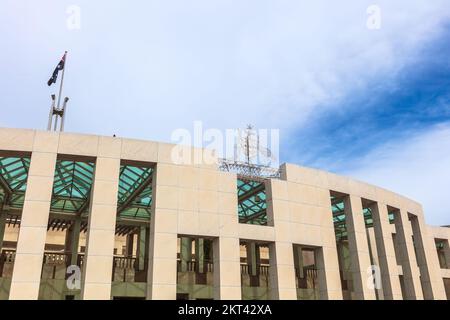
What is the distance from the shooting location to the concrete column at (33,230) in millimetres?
18516

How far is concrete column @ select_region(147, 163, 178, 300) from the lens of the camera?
20297 millimetres

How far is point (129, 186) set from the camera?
2942 cm

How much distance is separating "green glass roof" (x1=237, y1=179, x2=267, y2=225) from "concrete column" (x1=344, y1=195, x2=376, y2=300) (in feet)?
21.0

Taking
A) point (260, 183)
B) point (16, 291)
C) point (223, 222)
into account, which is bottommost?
point (16, 291)

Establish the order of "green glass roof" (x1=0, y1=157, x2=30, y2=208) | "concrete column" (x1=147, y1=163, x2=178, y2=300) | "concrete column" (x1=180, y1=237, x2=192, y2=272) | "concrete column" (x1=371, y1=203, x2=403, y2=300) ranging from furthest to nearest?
"concrete column" (x1=180, y1=237, x2=192, y2=272)
"concrete column" (x1=371, y1=203, x2=403, y2=300)
"green glass roof" (x1=0, y1=157, x2=30, y2=208)
"concrete column" (x1=147, y1=163, x2=178, y2=300)

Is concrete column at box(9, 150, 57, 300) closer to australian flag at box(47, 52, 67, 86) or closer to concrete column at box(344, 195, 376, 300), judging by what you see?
australian flag at box(47, 52, 67, 86)

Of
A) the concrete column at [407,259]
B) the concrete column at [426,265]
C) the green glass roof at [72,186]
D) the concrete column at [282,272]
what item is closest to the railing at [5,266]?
the green glass roof at [72,186]

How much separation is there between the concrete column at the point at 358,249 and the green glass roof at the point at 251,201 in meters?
6.41

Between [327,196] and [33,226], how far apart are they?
18432mm

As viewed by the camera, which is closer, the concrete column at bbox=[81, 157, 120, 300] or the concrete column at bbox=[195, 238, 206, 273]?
the concrete column at bbox=[81, 157, 120, 300]

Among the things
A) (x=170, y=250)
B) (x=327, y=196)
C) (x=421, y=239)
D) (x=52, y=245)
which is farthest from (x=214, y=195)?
(x=52, y=245)

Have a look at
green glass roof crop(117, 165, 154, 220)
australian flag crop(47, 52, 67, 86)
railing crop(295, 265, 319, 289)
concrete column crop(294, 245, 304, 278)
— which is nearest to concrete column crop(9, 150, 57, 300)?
green glass roof crop(117, 165, 154, 220)

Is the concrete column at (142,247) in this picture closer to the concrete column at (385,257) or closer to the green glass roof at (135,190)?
the green glass roof at (135,190)

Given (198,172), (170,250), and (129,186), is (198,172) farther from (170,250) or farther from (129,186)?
(129,186)
